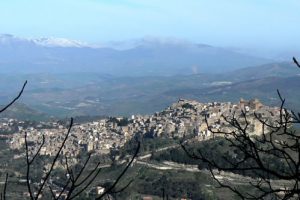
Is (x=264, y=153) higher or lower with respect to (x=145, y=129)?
higher

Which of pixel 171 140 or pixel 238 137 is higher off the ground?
pixel 238 137

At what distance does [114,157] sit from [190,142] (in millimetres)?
5841

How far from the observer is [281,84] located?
142750 millimetres

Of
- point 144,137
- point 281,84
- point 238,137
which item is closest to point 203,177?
point 144,137

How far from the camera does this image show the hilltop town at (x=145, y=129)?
49.2 meters

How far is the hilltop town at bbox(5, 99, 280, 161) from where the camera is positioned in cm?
4922

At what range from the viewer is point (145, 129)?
176 feet

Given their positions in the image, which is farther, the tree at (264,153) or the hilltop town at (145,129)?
the hilltop town at (145,129)

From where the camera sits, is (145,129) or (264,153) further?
(145,129)

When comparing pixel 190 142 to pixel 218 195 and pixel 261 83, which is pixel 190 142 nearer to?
pixel 218 195

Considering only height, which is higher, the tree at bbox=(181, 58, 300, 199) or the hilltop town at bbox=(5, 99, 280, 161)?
the tree at bbox=(181, 58, 300, 199)

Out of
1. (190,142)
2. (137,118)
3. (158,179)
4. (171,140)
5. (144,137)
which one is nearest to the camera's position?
(158,179)

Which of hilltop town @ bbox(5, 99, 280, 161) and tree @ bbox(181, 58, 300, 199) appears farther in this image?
hilltop town @ bbox(5, 99, 280, 161)

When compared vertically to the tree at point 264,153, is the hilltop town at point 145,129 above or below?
below
